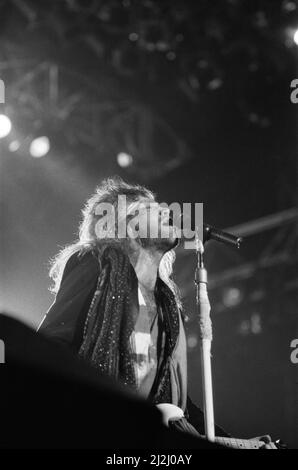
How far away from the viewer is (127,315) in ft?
9.89

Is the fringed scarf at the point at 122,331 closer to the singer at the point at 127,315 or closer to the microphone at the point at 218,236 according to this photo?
the singer at the point at 127,315

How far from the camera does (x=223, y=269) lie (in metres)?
7.06

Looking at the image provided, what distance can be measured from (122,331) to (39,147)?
3.59m

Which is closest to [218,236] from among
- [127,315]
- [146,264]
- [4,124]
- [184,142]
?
[127,315]

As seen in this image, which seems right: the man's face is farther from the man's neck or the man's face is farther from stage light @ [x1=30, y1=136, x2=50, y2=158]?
stage light @ [x1=30, y1=136, x2=50, y2=158]

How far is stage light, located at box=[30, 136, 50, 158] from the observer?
6.14m

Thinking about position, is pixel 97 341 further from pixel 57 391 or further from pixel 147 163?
pixel 147 163

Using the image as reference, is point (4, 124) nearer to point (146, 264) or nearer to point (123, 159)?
point (123, 159)

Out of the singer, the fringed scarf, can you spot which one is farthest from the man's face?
the fringed scarf

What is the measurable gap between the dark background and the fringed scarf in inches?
111

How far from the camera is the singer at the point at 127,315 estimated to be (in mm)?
2811

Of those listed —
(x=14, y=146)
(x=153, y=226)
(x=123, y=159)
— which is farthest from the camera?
(x=123, y=159)

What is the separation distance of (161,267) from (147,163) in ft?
9.21

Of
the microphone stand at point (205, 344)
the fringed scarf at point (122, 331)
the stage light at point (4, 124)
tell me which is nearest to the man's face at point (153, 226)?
the fringed scarf at point (122, 331)
